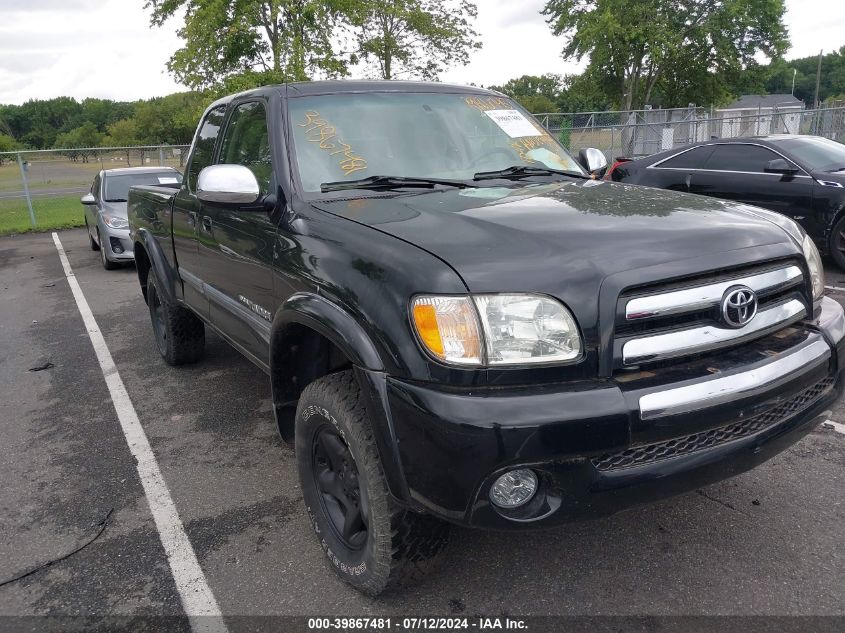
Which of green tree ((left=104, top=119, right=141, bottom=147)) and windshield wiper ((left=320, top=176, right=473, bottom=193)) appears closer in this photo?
windshield wiper ((left=320, top=176, right=473, bottom=193))

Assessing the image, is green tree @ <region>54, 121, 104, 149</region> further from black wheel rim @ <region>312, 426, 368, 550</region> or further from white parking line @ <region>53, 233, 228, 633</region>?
black wheel rim @ <region>312, 426, 368, 550</region>

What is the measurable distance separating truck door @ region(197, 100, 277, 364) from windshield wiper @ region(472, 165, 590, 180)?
39.0 inches

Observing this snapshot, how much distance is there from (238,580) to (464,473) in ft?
4.25

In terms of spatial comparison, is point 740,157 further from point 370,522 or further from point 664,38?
point 664,38

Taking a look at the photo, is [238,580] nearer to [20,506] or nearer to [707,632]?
[20,506]

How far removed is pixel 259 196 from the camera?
10.2ft

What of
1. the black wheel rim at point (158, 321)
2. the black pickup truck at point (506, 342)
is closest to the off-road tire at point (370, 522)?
the black pickup truck at point (506, 342)

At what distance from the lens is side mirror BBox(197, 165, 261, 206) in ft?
9.68

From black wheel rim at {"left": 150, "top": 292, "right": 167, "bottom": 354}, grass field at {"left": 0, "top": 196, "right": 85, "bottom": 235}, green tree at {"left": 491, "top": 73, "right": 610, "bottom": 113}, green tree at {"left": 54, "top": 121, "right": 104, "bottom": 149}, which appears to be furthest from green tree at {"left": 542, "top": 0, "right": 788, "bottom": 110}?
green tree at {"left": 54, "top": 121, "right": 104, "bottom": 149}

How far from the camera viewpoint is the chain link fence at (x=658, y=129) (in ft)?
62.3

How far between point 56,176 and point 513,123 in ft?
75.4

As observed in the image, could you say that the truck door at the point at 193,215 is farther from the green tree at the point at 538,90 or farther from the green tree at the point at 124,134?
the green tree at the point at 538,90

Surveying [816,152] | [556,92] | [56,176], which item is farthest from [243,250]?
[556,92]

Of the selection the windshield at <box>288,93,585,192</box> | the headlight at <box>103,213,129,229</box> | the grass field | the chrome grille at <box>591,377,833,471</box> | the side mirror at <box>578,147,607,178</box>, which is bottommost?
the grass field
